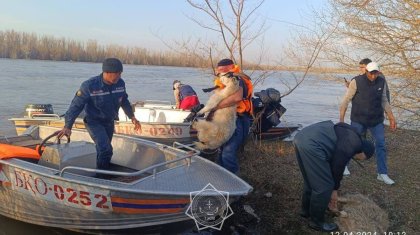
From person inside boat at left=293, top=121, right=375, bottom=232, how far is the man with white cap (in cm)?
153

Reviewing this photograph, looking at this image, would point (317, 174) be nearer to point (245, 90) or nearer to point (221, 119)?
point (221, 119)

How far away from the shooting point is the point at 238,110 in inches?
193

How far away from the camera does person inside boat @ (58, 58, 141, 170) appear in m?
4.39

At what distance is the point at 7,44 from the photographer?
48125 millimetres

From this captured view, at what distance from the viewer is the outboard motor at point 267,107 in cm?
644

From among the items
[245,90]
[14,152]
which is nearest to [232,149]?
[245,90]

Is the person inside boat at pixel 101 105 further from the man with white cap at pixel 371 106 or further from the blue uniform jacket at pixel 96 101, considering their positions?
the man with white cap at pixel 371 106

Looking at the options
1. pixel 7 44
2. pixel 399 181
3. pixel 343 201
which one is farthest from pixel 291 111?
pixel 7 44

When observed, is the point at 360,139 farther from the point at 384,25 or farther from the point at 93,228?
the point at 384,25

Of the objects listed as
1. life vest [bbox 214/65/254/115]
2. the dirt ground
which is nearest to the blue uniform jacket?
life vest [bbox 214/65/254/115]

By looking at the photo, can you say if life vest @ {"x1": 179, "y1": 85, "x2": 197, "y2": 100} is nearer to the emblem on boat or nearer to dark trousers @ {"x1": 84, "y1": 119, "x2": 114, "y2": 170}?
dark trousers @ {"x1": 84, "y1": 119, "x2": 114, "y2": 170}

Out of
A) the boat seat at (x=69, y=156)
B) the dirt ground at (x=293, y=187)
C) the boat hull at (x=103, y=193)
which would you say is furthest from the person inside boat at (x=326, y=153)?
the boat seat at (x=69, y=156)

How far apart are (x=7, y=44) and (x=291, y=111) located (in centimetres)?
4353

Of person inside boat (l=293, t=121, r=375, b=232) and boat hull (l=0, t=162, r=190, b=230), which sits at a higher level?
person inside boat (l=293, t=121, r=375, b=232)
